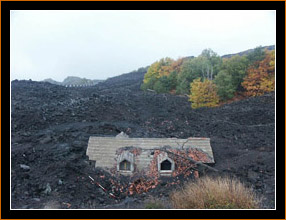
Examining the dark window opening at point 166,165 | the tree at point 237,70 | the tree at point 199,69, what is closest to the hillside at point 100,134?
the dark window opening at point 166,165

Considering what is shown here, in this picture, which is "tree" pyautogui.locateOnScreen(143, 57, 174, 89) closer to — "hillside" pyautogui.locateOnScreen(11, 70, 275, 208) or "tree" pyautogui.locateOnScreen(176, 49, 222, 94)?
"tree" pyautogui.locateOnScreen(176, 49, 222, 94)

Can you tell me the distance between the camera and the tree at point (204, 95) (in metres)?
29.2

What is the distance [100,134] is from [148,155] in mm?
7057

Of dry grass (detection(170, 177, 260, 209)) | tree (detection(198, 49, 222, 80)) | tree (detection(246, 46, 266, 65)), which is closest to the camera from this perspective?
dry grass (detection(170, 177, 260, 209))

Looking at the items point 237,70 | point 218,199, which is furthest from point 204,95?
point 218,199

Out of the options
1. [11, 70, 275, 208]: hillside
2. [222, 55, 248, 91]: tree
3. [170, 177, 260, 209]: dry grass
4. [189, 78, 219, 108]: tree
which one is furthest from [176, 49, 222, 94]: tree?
[170, 177, 260, 209]: dry grass

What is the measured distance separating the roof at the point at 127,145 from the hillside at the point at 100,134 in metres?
0.68

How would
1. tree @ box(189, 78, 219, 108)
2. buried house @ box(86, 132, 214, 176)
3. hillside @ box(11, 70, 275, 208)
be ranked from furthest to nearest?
tree @ box(189, 78, 219, 108) → buried house @ box(86, 132, 214, 176) → hillside @ box(11, 70, 275, 208)

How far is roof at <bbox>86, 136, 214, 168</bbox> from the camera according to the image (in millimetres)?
12555

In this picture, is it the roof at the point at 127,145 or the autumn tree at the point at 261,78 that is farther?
the autumn tree at the point at 261,78

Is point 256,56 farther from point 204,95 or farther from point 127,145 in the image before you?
point 127,145

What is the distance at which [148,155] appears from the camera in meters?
12.8

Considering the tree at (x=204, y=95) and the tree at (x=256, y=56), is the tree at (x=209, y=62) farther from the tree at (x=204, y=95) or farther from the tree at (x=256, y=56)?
the tree at (x=204, y=95)

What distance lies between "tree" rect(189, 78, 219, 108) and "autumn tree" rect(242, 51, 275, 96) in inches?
192
